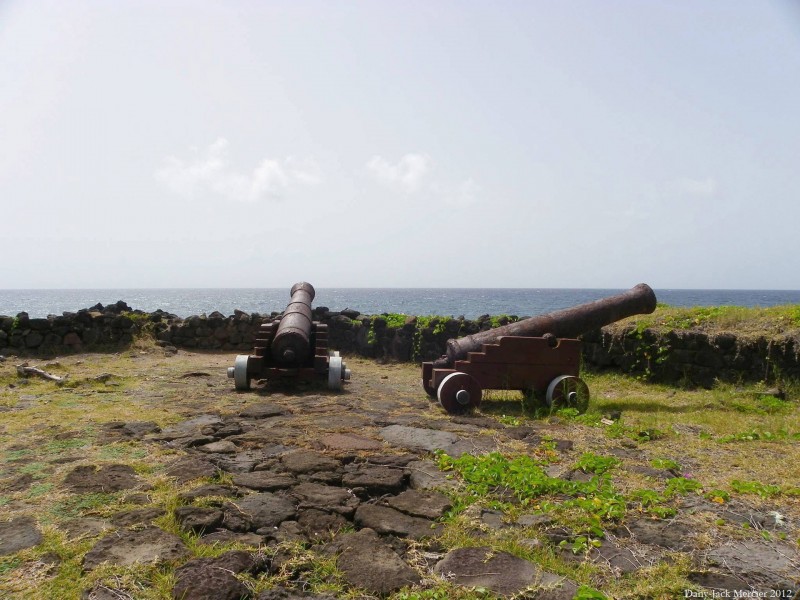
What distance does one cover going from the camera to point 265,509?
403 centimetres

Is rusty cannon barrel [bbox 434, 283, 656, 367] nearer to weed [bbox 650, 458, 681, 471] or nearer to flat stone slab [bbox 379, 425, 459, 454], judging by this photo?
flat stone slab [bbox 379, 425, 459, 454]

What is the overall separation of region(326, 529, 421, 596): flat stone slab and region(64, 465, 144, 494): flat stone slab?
1.85m

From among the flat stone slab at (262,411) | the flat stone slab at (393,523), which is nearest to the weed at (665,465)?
the flat stone slab at (393,523)

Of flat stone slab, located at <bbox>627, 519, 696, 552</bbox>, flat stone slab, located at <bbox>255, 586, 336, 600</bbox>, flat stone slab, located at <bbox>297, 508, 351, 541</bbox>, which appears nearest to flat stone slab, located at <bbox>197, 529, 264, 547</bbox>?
flat stone slab, located at <bbox>297, 508, 351, 541</bbox>

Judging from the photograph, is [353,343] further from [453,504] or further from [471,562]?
[471,562]

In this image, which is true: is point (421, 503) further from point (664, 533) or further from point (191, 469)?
point (191, 469)

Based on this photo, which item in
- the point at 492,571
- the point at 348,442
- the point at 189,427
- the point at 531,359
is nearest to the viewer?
the point at 492,571

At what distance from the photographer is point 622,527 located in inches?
148

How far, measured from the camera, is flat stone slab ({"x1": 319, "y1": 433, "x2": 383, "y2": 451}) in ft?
18.5

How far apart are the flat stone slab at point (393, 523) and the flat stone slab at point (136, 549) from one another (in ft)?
3.74

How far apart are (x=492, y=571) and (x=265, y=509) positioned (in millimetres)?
1637

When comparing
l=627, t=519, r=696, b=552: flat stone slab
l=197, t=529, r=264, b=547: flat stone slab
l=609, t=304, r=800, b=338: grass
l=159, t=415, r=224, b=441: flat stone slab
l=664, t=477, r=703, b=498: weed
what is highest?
l=609, t=304, r=800, b=338: grass

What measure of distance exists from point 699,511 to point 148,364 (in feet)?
34.9

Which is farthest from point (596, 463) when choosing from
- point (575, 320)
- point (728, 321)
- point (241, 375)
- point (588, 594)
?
point (728, 321)
